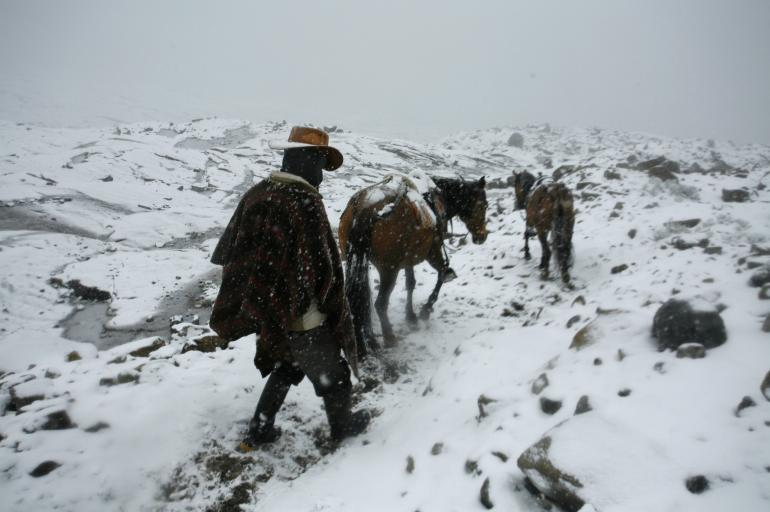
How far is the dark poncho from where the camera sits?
2.49m

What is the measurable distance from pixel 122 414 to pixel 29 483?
585mm

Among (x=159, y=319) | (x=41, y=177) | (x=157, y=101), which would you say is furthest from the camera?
(x=157, y=101)

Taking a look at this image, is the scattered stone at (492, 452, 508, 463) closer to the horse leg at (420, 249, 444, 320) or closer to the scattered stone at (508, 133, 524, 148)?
the horse leg at (420, 249, 444, 320)

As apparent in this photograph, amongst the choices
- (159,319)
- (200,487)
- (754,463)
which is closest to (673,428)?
(754,463)

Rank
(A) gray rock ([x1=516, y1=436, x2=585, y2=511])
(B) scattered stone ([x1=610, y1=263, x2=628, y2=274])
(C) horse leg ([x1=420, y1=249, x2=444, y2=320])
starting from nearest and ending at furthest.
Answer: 1. (A) gray rock ([x1=516, y1=436, x2=585, y2=511])
2. (C) horse leg ([x1=420, y1=249, x2=444, y2=320])
3. (B) scattered stone ([x1=610, y1=263, x2=628, y2=274])

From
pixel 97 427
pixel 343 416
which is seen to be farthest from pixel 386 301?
pixel 97 427

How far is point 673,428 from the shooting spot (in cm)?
181

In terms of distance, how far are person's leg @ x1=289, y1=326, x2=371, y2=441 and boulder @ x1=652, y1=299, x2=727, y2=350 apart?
2150 millimetres

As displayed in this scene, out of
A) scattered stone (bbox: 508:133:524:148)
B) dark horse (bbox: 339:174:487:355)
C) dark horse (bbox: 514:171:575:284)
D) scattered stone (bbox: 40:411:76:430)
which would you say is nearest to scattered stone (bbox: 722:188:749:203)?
dark horse (bbox: 514:171:575:284)

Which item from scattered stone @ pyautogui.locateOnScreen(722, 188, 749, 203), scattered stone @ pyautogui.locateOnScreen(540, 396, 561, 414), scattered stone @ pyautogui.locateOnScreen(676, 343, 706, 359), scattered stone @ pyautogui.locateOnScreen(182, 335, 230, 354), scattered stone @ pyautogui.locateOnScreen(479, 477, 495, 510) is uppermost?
scattered stone @ pyautogui.locateOnScreen(722, 188, 749, 203)

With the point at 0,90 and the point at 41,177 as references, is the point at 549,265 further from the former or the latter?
the point at 0,90

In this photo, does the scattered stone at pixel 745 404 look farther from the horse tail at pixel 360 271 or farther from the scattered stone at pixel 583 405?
the horse tail at pixel 360 271

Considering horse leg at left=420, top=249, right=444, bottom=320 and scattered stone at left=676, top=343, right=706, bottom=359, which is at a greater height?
scattered stone at left=676, top=343, right=706, bottom=359

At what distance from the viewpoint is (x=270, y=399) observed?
2807mm
